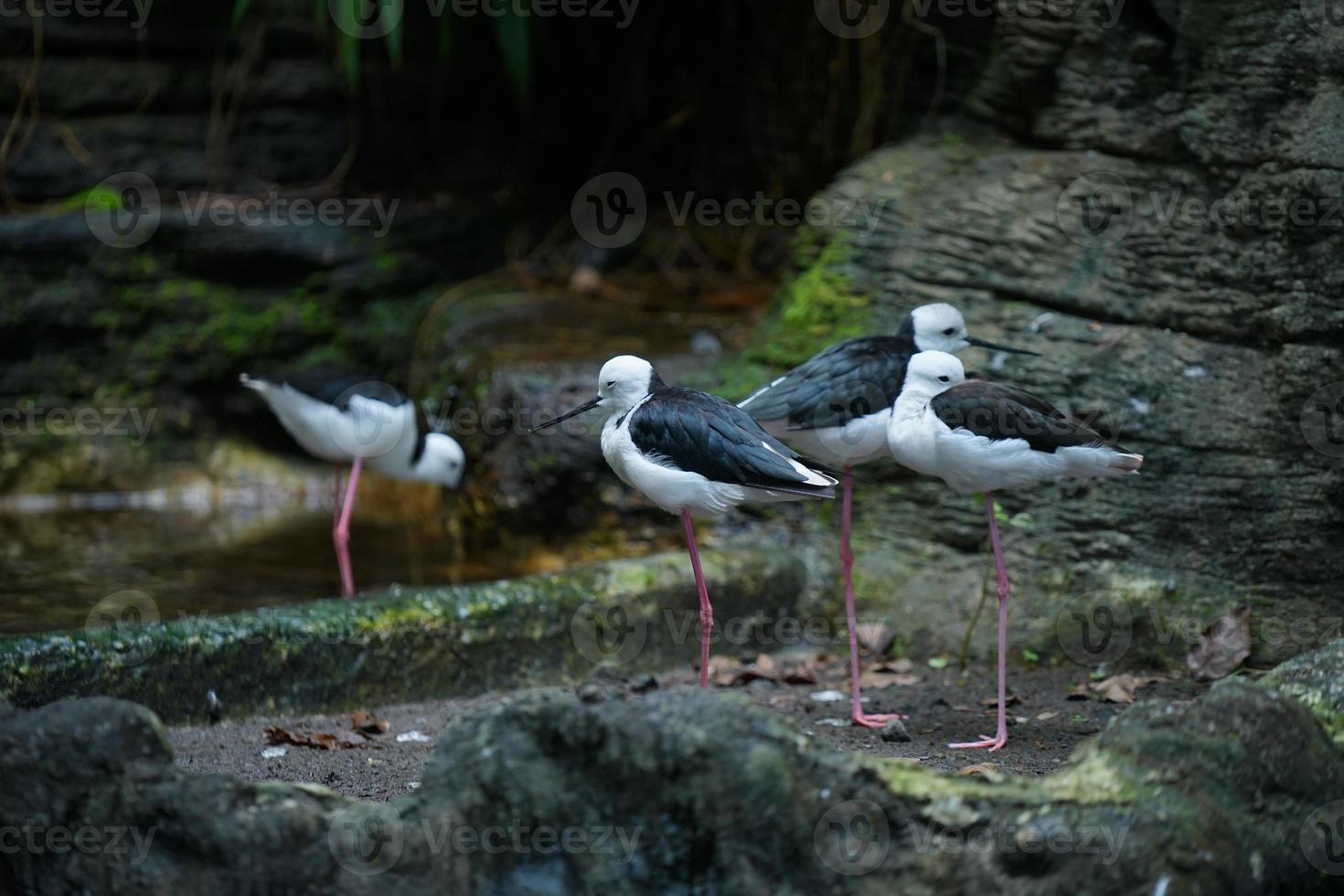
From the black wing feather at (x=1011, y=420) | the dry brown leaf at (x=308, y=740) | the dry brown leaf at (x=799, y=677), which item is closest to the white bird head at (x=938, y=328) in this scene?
the black wing feather at (x=1011, y=420)

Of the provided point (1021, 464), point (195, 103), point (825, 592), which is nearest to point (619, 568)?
point (825, 592)

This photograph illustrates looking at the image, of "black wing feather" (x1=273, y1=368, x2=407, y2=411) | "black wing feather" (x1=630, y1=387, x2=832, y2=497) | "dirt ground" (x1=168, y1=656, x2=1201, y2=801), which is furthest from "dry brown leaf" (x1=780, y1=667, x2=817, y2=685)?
"black wing feather" (x1=273, y1=368, x2=407, y2=411)

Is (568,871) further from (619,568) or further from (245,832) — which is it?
(619,568)

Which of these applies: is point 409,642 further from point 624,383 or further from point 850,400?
point 850,400

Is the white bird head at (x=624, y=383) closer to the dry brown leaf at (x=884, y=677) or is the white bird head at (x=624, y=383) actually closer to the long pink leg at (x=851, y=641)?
the long pink leg at (x=851, y=641)

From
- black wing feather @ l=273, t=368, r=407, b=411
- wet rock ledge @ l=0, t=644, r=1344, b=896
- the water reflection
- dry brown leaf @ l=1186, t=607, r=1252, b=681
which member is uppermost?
black wing feather @ l=273, t=368, r=407, b=411

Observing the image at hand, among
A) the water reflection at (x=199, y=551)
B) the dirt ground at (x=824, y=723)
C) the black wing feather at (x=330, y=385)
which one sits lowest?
the water reflection at (x=199, y=551)

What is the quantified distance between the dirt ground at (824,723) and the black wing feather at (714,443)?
0.66 meters

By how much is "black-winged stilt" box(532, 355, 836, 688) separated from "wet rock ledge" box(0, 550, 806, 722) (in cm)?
71

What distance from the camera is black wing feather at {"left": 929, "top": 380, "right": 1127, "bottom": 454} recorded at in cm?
406

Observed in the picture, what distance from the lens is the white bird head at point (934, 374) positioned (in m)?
4.35

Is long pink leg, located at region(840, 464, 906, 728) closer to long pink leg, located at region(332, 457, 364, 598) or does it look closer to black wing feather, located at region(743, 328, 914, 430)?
black wing feather, located at region(743, 328, 914, 430)

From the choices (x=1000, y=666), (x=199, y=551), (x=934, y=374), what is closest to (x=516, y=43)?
(x=199, y=551)

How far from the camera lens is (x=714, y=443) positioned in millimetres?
4004
